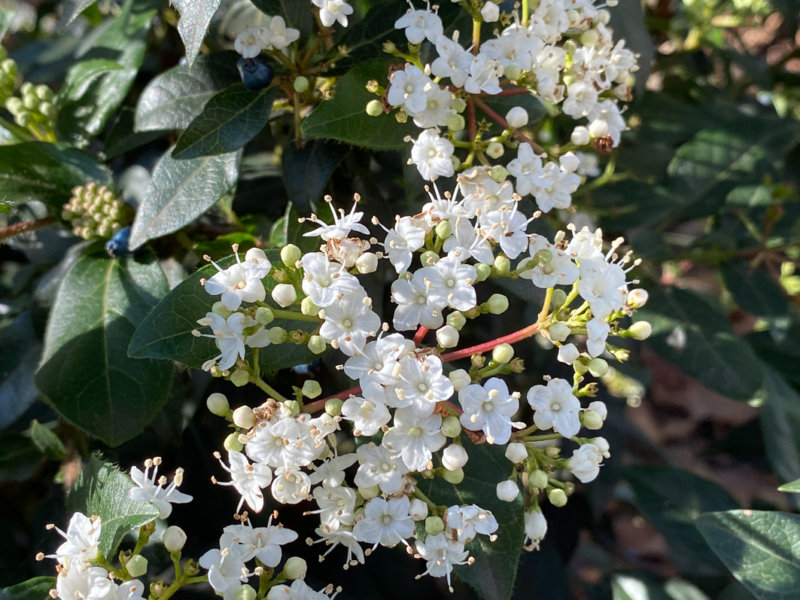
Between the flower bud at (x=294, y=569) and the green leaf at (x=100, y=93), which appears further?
the green leaf at (x=100, y=93)

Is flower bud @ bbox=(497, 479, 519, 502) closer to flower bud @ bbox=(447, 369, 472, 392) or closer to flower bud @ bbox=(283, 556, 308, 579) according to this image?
flower bud @ bbox=(447, 369, 472, 392)

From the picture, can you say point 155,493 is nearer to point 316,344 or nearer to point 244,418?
point 244,418

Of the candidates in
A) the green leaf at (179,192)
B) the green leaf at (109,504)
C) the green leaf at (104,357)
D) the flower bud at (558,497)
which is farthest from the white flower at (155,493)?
the flower bud at (558,497)

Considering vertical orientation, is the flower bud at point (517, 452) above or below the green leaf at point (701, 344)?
above

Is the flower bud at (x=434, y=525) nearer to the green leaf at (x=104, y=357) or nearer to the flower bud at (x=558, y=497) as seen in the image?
the flower bud at (x=558, y=497)

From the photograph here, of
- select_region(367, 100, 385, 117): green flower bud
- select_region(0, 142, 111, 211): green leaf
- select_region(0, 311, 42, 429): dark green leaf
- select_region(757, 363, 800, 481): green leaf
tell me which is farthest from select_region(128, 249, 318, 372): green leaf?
select_region(757, 363, 800, 481): green leaf

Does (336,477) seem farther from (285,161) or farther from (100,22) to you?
(100,22)
